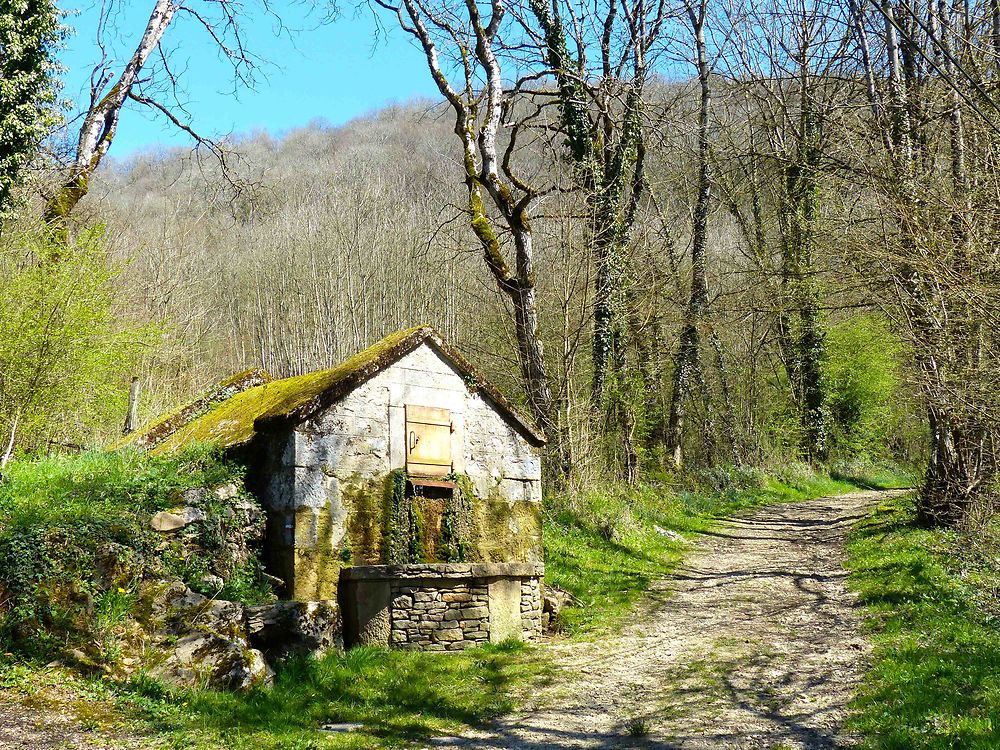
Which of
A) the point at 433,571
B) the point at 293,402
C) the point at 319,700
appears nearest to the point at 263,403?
the point at 293,402

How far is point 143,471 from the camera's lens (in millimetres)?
8312

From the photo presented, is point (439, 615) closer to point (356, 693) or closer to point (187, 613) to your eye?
point (356, 693)

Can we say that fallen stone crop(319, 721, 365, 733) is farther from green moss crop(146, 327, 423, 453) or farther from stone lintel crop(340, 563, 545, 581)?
green moss crop(146, 327, 423, 453)

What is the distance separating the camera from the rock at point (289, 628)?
775cm

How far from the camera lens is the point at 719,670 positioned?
26.4 feet

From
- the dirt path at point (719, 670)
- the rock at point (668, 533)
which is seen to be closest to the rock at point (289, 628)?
the dirt path at point (719, 670)

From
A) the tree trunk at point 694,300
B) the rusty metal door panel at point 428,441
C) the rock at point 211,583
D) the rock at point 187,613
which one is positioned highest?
the tree trunk at point 694,300

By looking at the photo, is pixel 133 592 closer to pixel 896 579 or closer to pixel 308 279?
pixel 896 579

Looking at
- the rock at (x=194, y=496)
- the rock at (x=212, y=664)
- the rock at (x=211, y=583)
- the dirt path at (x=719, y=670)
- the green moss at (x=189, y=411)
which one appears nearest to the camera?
the dirt path at (x=719, y=670)

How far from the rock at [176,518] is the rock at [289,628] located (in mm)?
1016

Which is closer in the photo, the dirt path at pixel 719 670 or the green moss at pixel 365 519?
the dirt path at pixel 719 670

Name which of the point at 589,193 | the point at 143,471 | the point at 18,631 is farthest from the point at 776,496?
the point at 18,631

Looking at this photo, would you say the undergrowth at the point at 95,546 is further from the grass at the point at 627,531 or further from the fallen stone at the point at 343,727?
the grass at the point at 627,531

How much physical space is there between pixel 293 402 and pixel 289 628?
93.0 inches
